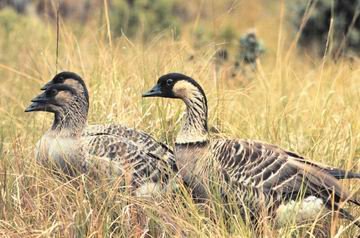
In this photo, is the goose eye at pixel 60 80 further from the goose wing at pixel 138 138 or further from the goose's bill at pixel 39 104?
the goose wing at pixel 138 138

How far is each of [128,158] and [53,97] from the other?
0.77 m

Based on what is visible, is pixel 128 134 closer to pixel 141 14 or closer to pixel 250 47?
pixel 250 47

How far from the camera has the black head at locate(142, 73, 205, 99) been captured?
6.01m

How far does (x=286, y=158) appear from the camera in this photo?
18.4ft

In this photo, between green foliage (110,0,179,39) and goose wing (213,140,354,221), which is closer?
goose wing (213,140,354,221)

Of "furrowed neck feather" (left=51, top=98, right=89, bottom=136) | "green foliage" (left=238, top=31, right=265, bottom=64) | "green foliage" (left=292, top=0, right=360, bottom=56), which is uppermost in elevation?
"green foliage" (left=292, top=0, right=360, bottom=56)

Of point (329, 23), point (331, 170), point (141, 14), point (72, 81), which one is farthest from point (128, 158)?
point (329, 23)

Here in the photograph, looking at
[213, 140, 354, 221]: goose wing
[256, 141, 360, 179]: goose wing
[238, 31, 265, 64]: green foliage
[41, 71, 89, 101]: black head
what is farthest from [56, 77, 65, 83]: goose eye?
[238, 31, 265, 64]: green foliage

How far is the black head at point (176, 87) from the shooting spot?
6.01m

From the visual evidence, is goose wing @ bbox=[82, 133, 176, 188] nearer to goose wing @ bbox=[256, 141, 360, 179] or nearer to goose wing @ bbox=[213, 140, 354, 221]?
goose wing @ bbox=[213, 140, 354, 221]

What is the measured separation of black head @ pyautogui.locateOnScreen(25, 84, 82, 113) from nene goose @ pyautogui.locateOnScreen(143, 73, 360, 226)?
61 centimetres

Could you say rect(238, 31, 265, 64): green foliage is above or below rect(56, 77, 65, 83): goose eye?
above

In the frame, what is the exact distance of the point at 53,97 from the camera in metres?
6.32

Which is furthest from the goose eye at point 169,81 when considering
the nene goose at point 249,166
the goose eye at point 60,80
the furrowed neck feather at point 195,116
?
the goose eye at point 60,80
